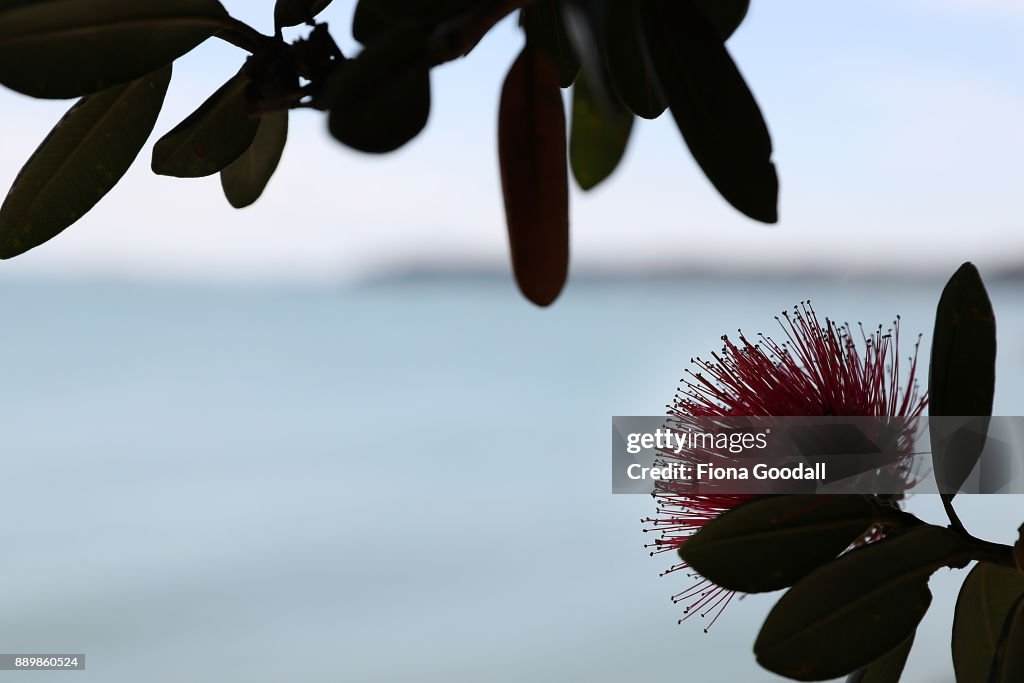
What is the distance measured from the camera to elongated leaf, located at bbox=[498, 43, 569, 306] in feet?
0.87

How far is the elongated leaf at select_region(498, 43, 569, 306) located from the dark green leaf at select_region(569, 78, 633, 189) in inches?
4.3

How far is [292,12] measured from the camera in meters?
0.31

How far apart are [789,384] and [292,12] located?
0.24 metres

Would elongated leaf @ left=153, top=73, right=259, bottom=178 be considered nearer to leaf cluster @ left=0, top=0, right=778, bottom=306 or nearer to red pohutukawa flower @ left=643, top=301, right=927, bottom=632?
leaf cluster @ left=0, top=0, right=778, bottom=306

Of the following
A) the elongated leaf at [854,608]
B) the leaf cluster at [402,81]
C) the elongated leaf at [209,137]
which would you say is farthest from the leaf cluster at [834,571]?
the elongated leaf at [209,137]

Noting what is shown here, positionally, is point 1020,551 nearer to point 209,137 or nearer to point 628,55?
point 628,55

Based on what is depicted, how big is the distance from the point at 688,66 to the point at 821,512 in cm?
15

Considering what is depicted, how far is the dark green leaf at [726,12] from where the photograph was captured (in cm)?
33

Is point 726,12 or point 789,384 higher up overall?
point 726,12

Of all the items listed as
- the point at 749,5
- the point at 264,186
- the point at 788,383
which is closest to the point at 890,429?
the point at 788,383

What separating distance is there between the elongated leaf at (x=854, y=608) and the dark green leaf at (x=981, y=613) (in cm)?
7

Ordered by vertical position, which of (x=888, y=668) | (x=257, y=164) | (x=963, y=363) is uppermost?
(x=257, y=164)

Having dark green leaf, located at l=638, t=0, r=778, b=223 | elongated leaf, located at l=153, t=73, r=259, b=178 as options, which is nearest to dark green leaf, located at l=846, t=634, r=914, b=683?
dark green leaf, located at l=638, t=0, r=778, b=223

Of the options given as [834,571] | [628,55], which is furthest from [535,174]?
[834,571]
